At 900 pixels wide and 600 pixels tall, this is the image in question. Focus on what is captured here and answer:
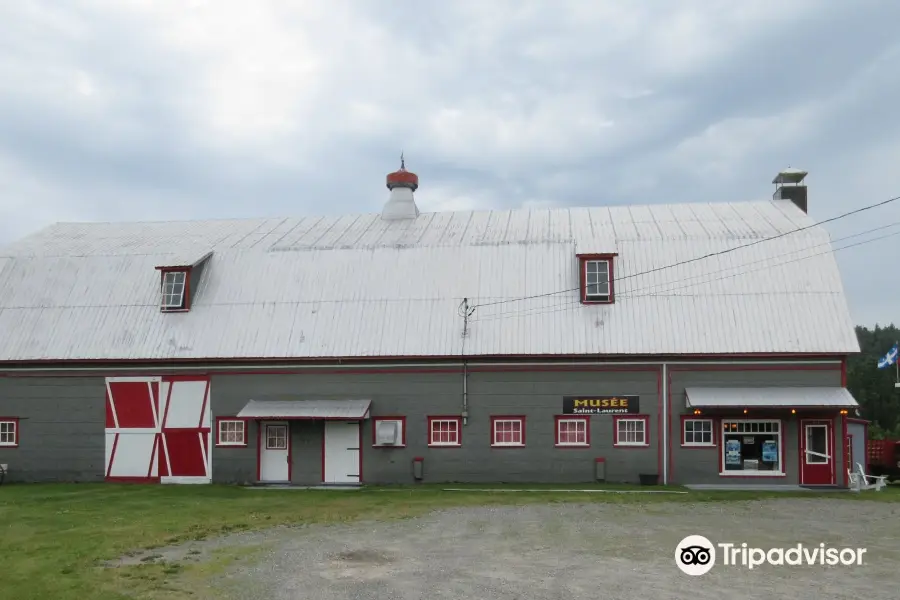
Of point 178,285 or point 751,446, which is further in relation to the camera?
point 178,285

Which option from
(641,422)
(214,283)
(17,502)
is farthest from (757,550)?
(214,283)

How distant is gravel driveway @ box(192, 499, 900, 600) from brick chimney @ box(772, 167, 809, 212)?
52.1ft

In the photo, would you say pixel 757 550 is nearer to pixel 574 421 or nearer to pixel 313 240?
pixel 574 421

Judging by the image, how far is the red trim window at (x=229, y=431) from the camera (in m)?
28.3

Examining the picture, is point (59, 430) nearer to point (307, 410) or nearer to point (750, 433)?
point (307, 410)

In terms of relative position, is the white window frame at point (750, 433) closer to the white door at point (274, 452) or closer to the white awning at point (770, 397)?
the white awning at point (770, 397)

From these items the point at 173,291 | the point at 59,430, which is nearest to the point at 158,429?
the point at 59,430

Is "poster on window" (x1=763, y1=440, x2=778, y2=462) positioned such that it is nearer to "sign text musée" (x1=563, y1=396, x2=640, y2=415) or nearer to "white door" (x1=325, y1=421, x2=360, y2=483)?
"sign text musée" (x1=563, y1=396, x2=640, y2=415)

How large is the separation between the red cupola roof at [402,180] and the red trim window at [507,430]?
1237 centimetres

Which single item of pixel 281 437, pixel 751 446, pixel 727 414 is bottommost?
pixel 751 446

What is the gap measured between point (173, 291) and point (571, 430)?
47.8 ft

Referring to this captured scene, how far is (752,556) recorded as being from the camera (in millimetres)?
14219

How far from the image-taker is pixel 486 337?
27.6 meters

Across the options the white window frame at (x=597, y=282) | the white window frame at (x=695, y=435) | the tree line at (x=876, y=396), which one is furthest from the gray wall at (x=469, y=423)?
the tree line at (x=876, y=396)
